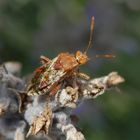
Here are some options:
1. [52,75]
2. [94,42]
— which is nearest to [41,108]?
[52,75]

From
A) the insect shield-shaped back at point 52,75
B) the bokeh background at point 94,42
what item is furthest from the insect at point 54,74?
the bokeh background at point 94,42

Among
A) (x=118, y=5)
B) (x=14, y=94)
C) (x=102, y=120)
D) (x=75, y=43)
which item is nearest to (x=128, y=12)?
(x=118, y=5)

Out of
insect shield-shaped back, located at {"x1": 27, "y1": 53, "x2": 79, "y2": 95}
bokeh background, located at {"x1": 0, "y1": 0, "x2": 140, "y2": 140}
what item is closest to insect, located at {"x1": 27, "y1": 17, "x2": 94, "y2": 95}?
insect shield-shaped back, located at {"x1": 27, "y1": 53, "x2": 79, "y2": 95}

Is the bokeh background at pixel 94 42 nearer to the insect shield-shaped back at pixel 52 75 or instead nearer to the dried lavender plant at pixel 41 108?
the dried lavender plant at pixel 41 108

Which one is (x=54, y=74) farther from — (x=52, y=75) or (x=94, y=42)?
(x=94, y=42)

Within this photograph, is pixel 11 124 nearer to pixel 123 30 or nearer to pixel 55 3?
pixel 55 3
